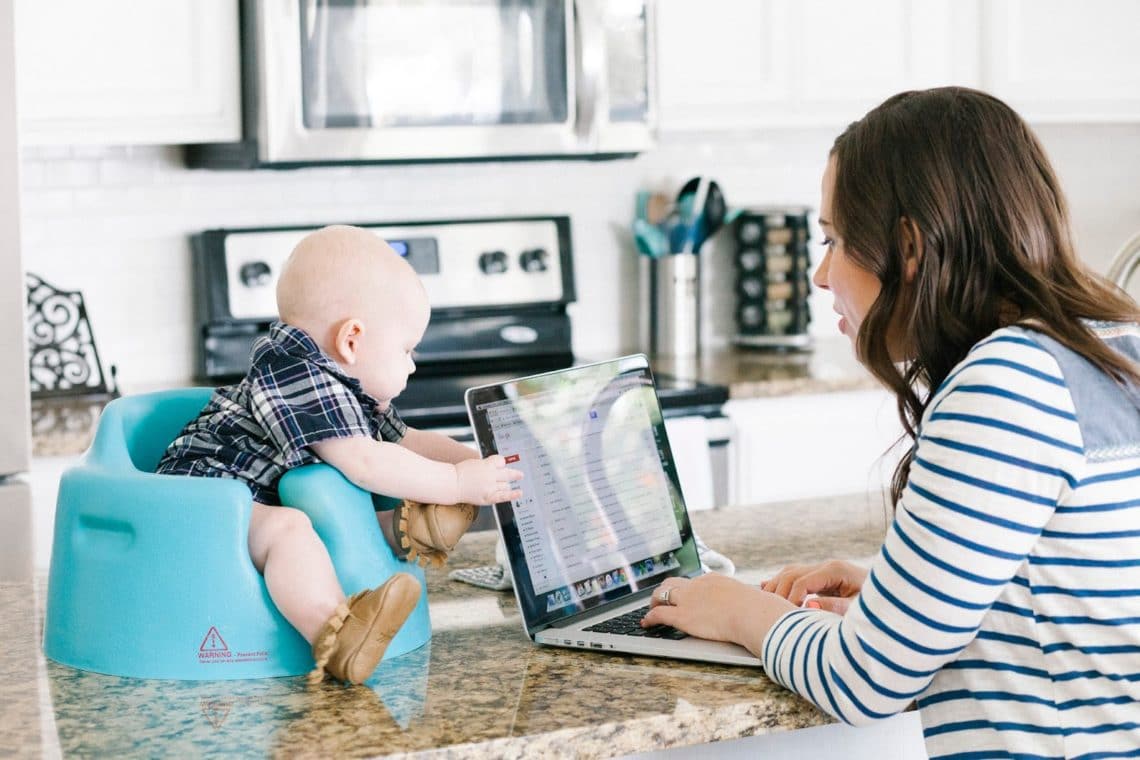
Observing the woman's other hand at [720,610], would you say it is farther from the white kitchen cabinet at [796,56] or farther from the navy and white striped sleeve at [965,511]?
the white kitchen cabinet at [796,56]

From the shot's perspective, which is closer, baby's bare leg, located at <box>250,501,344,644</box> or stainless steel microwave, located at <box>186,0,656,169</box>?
baby's bare leg, located at <box>250,501,344,644</box>

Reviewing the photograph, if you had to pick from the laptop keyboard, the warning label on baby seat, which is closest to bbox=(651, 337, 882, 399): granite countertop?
the laptop keyboard

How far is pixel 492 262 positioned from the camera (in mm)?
3396

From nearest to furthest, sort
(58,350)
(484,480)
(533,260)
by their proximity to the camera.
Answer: (484,480) → (58,350) → (533,260)

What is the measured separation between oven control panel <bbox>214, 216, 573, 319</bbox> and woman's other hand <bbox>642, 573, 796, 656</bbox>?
6.56 ft

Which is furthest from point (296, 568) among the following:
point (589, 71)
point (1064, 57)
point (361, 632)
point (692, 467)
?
point (1064, 57)

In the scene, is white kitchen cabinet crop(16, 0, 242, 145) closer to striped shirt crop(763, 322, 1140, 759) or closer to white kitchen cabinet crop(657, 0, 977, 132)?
white kitchen cabinet crop(657, 0, 977, 132)

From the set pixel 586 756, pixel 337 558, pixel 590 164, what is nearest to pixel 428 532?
pixel 337 558

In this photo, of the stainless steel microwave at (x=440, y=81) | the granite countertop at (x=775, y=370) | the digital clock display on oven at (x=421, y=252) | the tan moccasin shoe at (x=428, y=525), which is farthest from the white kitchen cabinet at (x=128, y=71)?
the tan moccasin shoe at (x=428, y=525)

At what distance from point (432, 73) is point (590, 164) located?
695mm

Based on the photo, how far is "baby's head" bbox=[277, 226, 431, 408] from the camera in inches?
50.8

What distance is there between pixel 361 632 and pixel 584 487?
30 centimetres

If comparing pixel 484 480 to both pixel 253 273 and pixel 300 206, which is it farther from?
pixel 300 206

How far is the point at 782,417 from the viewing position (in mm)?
3197
